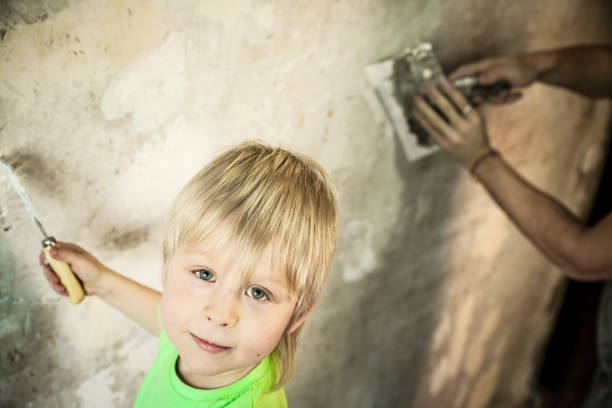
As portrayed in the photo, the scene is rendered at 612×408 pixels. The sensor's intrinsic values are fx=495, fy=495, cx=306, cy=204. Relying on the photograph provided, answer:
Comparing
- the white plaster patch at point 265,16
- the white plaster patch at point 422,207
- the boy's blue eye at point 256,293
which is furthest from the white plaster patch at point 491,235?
the boy's blue eye at point 256,293

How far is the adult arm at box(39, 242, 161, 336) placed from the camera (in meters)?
0.85

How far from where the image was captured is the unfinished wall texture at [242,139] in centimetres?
83

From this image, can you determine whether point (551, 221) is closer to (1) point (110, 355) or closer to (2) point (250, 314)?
(2) point (250, 314)

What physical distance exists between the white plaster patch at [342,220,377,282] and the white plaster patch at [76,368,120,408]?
26.6 inches

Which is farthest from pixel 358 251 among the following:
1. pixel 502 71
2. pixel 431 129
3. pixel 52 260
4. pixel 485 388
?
pixel 485 388

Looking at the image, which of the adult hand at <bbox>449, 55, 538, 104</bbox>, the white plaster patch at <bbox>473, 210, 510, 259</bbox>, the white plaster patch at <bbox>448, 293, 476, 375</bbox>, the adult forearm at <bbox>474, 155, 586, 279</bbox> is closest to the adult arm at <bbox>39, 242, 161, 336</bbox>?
the adult forearm at <bbox>474, 155, 586, 279</bbox>

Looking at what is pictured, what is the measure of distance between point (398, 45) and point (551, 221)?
586mm

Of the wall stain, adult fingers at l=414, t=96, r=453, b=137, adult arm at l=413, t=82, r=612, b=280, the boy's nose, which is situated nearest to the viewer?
the boy's nose

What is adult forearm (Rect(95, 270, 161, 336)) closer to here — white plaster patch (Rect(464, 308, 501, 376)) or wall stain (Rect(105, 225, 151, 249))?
wall stain (Rect(105, 225, 151, 249))

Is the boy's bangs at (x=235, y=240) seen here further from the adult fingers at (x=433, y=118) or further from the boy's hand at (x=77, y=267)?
the adult fingers at (x=433, y=118)

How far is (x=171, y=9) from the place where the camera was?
885mm

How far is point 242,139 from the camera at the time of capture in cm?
108

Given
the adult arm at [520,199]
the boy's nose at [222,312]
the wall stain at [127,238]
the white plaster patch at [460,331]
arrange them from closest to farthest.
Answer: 1. the boy's nose at [222,312]
2. the wall stain at [127,238]
3. the adult arm at [520,199]
4. the white plaster patch at [460,331]

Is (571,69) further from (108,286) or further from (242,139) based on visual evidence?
(108,286)
